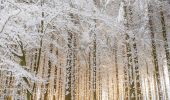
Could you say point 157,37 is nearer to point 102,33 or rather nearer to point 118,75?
point 102,33

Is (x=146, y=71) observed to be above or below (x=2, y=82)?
above

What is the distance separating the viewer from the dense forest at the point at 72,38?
762cm

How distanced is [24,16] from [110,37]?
19.5 ft

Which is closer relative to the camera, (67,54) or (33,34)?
(33,34)

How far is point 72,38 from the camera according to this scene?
11516 mm

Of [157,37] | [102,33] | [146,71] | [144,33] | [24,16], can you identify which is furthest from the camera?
[146,71]

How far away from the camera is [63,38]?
1095cm

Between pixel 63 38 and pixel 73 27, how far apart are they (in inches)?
29.5

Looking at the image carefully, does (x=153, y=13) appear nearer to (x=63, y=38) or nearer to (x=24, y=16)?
(x=63, y=38)

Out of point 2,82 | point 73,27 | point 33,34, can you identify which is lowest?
point 2,82

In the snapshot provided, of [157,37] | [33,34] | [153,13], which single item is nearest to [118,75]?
[157,37]

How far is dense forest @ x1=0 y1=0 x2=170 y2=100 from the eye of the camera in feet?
25.0

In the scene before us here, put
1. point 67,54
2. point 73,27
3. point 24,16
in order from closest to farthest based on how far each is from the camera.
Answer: point 24,16
point 73,27
point 67,54

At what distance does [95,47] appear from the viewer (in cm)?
1440
